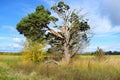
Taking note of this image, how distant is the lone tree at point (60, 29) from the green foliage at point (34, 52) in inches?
30.7

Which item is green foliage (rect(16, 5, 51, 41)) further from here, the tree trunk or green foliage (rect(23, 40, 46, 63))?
the tree trunk

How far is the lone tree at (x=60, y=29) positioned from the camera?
3427 cm

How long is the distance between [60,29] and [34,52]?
A: 449 cm

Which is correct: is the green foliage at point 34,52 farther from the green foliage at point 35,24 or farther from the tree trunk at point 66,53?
the tree trunk at point 66,53

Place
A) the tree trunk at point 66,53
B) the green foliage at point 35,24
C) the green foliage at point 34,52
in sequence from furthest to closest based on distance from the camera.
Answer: the green foliage at point 34,52, the tree trunk at point 66,53, the green foliage at point 35,24

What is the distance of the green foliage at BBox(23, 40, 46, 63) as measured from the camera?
116ft

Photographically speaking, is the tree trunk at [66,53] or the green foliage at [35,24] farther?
the tree trunk at [66,53]

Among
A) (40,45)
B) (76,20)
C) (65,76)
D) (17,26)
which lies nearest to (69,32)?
(76,20)

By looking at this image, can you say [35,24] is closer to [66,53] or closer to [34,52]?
[34,52]

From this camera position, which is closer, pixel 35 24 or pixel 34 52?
pixel 35 24

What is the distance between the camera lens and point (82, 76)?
1775 centimetres

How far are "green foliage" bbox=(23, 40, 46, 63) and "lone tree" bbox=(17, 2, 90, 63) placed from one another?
2.55 ft

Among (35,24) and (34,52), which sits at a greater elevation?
(35,24)

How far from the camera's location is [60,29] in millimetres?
34875
